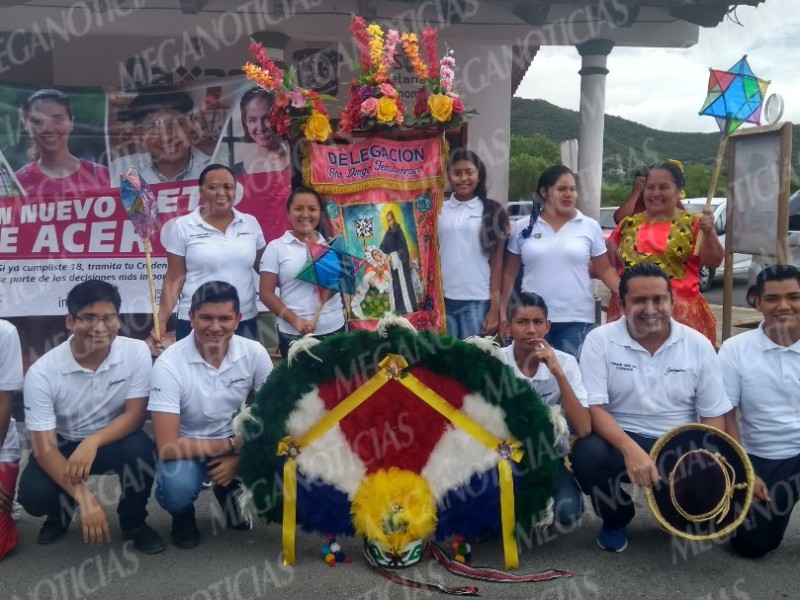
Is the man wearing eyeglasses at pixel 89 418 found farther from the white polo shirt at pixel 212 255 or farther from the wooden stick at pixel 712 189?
the wooden stick at pixel 712 189

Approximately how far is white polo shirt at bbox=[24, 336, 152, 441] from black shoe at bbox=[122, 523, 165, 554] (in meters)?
0.46

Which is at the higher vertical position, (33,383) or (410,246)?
(410,246)

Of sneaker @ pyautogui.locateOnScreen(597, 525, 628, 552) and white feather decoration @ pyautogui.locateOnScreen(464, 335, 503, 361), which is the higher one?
white feather decoration @ pyautogui.locateOnScreen(464, 335, 503, 361)

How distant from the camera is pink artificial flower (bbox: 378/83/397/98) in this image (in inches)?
176

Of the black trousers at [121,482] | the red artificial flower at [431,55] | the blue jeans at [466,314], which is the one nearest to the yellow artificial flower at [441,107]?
the red artificial flower at [431,55]

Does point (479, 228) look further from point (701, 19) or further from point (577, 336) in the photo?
point (701, 19)

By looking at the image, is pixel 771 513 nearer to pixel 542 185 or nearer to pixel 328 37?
pixel 542 185

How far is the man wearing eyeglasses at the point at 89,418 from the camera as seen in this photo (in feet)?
10.7

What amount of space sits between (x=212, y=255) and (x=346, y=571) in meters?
1.74

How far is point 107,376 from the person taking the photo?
134 inches

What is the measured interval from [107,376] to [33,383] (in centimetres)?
29

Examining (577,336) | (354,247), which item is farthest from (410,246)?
(577,336)

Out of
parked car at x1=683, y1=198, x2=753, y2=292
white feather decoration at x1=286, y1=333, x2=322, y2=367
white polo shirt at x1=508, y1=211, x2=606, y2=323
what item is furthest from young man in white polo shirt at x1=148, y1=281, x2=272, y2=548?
parked car at x1=683, y1=198, x2=753, y2=292

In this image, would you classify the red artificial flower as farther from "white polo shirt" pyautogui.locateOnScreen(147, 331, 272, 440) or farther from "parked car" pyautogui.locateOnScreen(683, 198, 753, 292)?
"parked car" pyautogui.locateOnScreen(683, 198, 753, 292)
